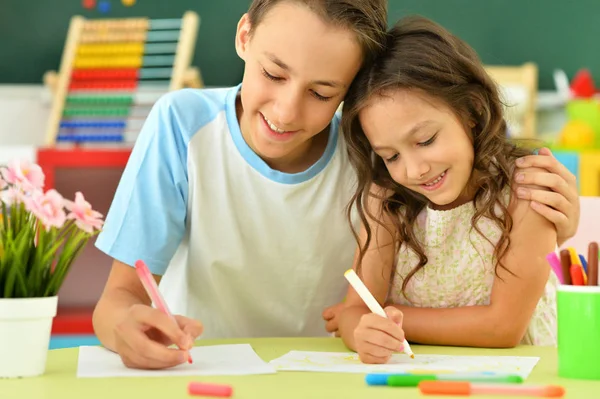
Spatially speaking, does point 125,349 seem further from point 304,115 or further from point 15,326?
point 304,115

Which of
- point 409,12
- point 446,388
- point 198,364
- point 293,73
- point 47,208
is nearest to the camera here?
point 446,388

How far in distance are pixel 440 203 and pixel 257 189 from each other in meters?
0.32

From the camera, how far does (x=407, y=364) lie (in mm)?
1030

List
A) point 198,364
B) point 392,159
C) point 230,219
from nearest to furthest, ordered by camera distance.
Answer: point 198,364
point 392,159
point 230,219

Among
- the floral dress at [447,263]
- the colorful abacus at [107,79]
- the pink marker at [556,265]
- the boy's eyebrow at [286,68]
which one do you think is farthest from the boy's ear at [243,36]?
the colorful abacus at [107,79]

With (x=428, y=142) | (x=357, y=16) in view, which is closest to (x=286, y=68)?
(x=357, y=16)

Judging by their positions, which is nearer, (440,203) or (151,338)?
(151,338)

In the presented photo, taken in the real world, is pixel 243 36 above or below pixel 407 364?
above

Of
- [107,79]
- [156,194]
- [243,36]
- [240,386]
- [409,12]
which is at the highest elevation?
[409,12]

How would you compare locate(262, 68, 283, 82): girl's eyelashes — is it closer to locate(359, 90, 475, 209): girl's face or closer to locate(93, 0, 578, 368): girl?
locate(93, 0, 578, 368): girl

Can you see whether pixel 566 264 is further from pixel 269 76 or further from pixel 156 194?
pixel 156 194

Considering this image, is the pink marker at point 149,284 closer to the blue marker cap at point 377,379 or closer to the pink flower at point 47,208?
the pink flower at point 47,208

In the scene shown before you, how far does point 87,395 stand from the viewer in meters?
0.82

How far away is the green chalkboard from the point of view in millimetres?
3516
